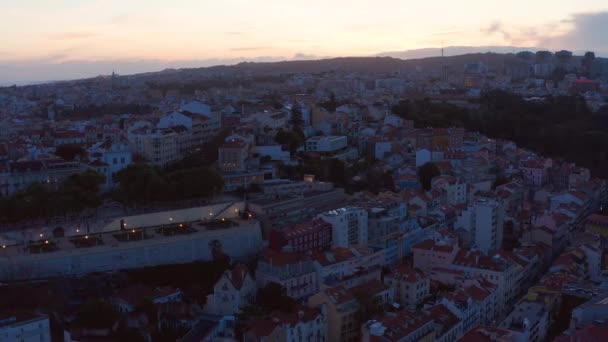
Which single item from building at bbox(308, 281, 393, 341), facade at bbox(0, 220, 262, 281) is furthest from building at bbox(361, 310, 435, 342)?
facade at bbox(0, 220, 262, 281)

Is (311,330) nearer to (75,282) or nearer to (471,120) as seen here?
(75,282)

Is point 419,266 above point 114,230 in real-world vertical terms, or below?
below

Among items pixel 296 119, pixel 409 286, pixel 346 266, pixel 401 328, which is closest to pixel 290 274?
pixel 346 266

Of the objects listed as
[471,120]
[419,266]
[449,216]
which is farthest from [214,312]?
[471,120]

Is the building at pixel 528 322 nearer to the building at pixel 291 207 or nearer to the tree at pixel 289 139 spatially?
the building at pixel 291 207

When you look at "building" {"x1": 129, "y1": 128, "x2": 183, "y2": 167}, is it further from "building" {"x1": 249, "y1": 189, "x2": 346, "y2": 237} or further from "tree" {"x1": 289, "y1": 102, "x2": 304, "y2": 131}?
"tree" {"x1": 289, "y1": 102, "x2": 304, "y2": 131}

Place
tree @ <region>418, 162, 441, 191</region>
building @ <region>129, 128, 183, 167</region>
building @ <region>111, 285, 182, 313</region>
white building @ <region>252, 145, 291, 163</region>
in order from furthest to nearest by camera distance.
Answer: tree @ <region>418, 162, 441, 191</region> → white building @ <region>252, 145, 291, 163</region> → building @ <region>129, 128, 183, 167</region> → building @ <region>111, 285, 182, 313</region>
